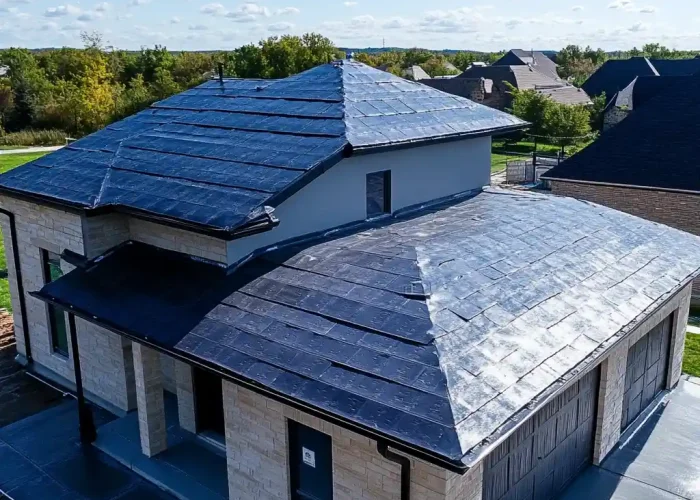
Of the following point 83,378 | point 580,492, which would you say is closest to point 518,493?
point 580,492

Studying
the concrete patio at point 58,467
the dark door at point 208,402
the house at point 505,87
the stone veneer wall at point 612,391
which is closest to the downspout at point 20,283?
the concrete patio at point 58,467

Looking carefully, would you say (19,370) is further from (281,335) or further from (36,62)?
(36,62)

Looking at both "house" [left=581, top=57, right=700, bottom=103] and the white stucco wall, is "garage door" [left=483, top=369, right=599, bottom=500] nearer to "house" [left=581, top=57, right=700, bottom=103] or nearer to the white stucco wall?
the white stucco wall

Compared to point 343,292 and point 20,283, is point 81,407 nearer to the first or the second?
point 20,283

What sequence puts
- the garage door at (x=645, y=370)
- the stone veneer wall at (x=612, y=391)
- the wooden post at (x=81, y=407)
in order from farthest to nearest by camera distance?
the garage door at (x=645, y=370) < the wooden post at (x=81, y=407) < the stone veneer wall at (x=612, y=391)

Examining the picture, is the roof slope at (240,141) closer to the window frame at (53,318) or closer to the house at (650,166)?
the window frame at (53,318)

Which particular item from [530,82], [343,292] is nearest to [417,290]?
[343,292]

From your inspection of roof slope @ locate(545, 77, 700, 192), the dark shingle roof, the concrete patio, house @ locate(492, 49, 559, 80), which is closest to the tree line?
the dark shingle roof
